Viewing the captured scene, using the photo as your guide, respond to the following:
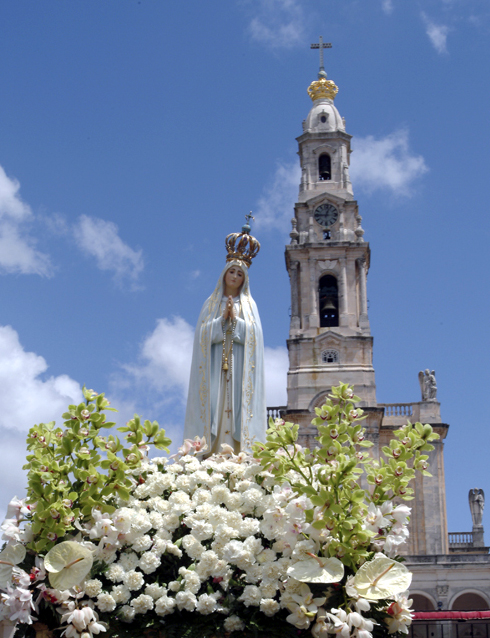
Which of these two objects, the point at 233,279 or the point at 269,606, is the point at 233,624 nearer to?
the point at 269,606

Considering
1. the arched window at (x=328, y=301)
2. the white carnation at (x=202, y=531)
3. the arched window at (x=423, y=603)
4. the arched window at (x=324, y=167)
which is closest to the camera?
the white carnation at (x=202, y=531)

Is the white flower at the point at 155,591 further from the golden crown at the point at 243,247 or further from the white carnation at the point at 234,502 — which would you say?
the golden crown at the point at 243,247

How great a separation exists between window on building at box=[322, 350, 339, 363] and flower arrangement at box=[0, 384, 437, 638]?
30.3 meters

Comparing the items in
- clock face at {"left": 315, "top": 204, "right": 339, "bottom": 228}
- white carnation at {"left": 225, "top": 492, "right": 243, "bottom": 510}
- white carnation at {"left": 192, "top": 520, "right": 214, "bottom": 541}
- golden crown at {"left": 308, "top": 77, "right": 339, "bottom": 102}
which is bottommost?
white carnation at {"left": 192, "top": 520, "right": 214, "bottom": 541}

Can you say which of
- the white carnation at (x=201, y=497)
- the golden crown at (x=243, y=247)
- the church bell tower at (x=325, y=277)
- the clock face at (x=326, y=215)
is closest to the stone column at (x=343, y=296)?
A: the church bell tower at (x=325, y=277)

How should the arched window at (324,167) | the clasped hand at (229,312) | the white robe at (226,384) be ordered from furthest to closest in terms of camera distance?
the arched window at (324,167), the clasped hand at (229,312), the white robe at (226,384)

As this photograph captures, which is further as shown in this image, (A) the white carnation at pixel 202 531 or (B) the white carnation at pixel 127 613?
(A) the white carnation at pixel 202 531

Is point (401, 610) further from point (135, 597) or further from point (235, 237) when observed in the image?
point (235, 237)

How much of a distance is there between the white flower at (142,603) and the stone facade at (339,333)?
26.3 metres

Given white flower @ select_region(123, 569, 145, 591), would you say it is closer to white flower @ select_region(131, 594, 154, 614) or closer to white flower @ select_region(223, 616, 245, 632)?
white flower @ select_region(131, 594, 154, 614)

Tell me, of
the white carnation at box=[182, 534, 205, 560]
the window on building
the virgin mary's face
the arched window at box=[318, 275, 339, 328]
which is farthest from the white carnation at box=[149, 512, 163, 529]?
the arched window at box=[318, 275, 339, 328]

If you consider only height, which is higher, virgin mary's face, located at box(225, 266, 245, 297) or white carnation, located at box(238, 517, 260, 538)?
virgin mary's face, located at box(225, 266, 245, 297)

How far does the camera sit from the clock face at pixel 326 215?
130 ft

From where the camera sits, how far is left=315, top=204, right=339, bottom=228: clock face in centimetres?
3953
